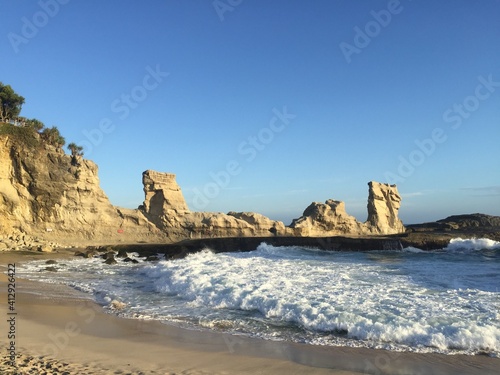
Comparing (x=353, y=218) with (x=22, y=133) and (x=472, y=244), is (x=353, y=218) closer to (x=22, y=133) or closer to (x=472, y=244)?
(x=472, y=244)

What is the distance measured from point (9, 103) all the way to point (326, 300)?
91.4 feet

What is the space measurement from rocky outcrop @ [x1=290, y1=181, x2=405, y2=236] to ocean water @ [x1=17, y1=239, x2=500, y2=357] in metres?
19.4

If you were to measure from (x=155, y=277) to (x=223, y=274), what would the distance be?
10.1 ft

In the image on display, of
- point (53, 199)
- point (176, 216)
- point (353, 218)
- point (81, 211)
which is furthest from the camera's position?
point (353, 218)

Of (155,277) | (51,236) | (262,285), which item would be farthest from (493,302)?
(51,236)

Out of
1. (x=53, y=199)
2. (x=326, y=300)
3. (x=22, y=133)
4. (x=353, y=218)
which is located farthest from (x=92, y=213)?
(x=326, y=300)

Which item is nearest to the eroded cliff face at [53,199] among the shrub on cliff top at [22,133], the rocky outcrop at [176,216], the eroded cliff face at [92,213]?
the eroded cliff face at [92,213]

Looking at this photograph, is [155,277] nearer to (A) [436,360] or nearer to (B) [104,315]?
(B) [104,315]

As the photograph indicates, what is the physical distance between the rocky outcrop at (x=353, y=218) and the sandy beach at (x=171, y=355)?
2673 cm

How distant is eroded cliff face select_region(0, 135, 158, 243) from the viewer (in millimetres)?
24469

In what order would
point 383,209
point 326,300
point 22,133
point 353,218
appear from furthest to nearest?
point 383,209 → point 353,218 → point 22,133 → point 326,300

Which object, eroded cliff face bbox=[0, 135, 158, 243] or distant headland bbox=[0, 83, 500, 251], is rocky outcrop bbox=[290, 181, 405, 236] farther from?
eroded cliff face bbox=[0, 135, 158, 243]

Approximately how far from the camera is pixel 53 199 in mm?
25922

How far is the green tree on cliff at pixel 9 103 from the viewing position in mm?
26719
